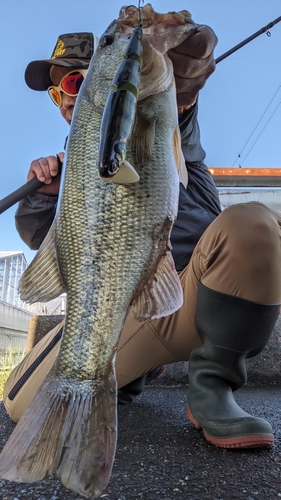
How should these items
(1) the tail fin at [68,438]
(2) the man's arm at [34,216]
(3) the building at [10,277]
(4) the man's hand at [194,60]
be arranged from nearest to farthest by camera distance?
1. (1) the tail fin at [68,438]
2. (4) the man's hand at [194,60]
3. (2) the man's arm at [34,216]
4. (3) the building at [10,277]

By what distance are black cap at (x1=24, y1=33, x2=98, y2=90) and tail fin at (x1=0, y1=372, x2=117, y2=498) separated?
198 centimetres

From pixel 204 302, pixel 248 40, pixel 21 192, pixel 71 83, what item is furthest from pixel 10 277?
pixel 204 302

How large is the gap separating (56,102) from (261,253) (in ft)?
5.75

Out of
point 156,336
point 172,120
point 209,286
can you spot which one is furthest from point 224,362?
point 172,120

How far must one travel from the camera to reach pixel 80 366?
1.18 metres

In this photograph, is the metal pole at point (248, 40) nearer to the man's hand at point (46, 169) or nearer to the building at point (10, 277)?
the man's hand at point (46, 169)

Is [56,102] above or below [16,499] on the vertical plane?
above

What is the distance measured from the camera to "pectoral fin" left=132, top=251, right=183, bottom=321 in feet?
4.16

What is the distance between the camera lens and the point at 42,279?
1.34 m

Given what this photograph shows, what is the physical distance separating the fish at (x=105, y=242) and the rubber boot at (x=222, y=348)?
1.44 feet

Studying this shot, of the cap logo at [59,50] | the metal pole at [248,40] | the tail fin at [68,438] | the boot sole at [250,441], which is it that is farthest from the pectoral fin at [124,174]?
the metal pole at [248,40]

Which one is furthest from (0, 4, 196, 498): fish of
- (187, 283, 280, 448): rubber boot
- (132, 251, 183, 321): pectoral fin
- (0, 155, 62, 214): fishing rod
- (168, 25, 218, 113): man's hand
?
(0, 155, 62, 214): fishing rod

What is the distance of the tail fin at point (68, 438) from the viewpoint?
0.95 metres

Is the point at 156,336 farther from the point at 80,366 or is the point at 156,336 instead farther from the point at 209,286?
the point at 80,366
